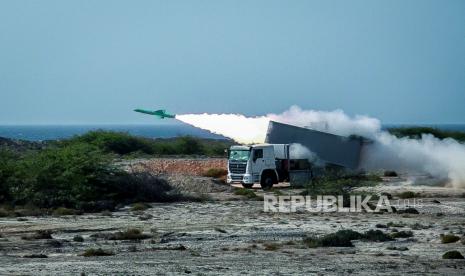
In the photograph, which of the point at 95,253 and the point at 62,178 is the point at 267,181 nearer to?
the point at 62,178

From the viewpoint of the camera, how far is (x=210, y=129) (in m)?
50.7

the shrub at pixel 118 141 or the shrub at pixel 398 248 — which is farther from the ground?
the shrub at pixel 118 141

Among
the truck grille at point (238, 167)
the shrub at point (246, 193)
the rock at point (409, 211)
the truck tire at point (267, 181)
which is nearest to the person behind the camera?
the rock at point (409, 211)

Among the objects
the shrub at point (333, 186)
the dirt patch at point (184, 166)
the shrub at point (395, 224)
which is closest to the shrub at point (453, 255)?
the shrub at point (395, 224)

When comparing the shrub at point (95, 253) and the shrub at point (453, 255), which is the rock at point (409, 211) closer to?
the shrub at point (453, 255)

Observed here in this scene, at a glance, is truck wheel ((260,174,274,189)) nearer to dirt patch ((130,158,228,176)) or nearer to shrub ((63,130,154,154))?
dirt patch ((130,158,228,176))

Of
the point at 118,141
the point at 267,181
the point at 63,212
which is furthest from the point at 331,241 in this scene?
the point at 118,141

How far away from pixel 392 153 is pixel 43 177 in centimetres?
2028

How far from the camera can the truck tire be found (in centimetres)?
5350

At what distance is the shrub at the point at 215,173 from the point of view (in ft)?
202

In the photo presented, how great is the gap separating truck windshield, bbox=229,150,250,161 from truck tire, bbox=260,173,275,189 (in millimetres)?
1636

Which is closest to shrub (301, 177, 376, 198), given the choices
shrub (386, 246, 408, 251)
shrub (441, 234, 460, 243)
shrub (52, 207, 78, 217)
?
shrub (52, 207, 78, 217)

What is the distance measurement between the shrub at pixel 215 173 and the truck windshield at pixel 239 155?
7987 mm

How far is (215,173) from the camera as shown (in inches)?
2435
